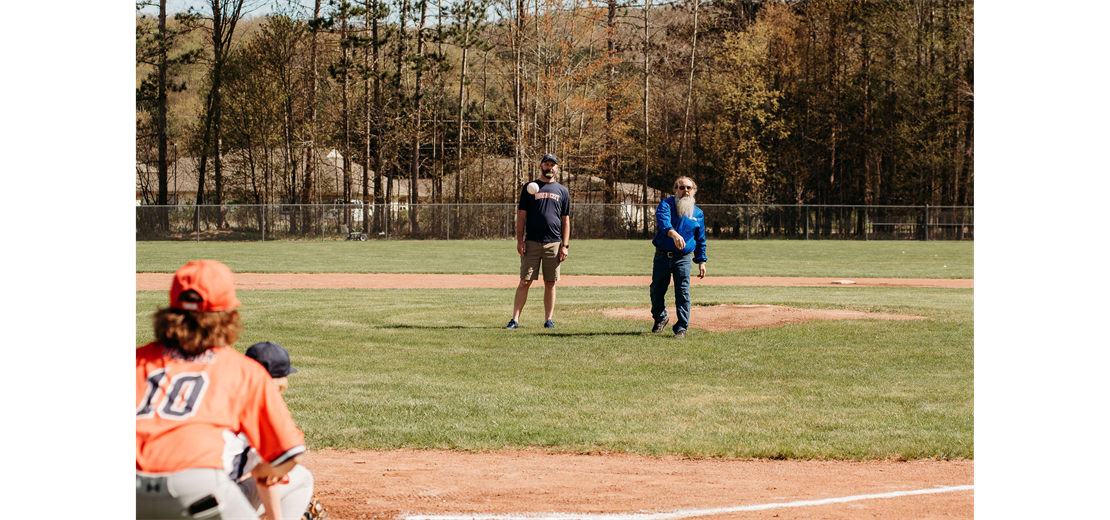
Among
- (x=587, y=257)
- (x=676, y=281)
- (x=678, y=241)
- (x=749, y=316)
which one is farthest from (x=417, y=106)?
(x=678, y=241)

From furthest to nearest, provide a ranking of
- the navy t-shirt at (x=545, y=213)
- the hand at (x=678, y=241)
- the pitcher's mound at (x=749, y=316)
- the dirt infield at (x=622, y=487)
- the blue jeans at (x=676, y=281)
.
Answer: the pitcher's mound at (x=749, y=316)
the navy t-shirt at (x=545, y=213)
the blue jeans at (x=676, y=281)
the hand at (x=678, y=241)
the dirt infield at (x=622, y=487)

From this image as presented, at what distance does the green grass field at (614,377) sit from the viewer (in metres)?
6.71

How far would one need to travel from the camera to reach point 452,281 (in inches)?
827

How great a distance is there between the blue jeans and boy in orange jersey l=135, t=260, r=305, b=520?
301 inches

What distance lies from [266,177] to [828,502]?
1754 inches

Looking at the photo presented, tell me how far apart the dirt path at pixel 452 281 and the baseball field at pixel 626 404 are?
2.22 metres

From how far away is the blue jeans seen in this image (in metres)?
10.5

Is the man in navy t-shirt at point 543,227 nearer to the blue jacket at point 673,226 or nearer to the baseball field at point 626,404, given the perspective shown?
the baseball field at point 626,404

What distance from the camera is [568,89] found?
1838 inches

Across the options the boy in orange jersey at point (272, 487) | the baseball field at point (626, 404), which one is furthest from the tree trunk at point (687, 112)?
the boy in orange jersey at point (272, 487)

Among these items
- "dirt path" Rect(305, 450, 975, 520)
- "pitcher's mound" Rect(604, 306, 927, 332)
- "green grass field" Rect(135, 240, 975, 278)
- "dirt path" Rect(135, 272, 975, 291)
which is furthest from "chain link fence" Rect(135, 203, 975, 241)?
"dirt path" Rect(305, 450, 975, 520)

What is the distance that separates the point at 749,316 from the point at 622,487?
317 inches

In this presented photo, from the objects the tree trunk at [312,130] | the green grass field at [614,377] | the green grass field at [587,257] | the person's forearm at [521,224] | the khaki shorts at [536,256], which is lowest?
the green grass field at [614,377]

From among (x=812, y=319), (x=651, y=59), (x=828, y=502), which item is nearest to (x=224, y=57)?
(x=651, y=59)
